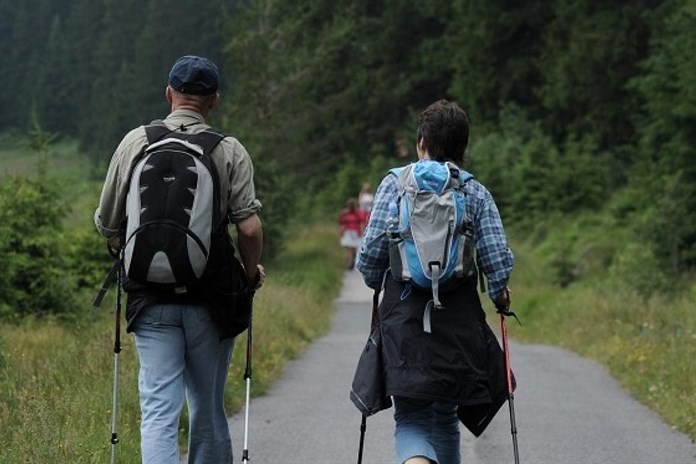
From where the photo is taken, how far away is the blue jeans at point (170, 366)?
6.10 meters

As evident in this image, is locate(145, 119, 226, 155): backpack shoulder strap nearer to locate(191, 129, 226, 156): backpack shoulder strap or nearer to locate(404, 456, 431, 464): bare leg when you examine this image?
locate(191, 129, 226, 156): backpack shoulder strap

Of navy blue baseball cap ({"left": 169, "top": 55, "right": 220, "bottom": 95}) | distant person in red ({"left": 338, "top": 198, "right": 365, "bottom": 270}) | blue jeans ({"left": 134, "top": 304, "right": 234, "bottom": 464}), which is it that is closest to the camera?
blue jeans ({"left": 134, "top": 304, "right": 234, "bottom": 464})

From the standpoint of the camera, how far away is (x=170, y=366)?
20.2ft

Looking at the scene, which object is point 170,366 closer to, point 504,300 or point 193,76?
point 193,76

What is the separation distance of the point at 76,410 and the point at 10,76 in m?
25.2

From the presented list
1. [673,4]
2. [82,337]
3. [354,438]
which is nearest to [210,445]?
[354,438]

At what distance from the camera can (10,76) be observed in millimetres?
32781

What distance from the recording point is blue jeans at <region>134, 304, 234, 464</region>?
20.0 feet

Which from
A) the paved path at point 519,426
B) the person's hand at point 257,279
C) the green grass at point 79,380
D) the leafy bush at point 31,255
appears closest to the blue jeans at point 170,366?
the person's hand at point 257,279

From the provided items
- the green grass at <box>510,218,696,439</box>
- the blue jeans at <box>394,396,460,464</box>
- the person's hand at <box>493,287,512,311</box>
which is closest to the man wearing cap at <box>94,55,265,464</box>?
the blue jeans at <box>394,396,460,464</box>

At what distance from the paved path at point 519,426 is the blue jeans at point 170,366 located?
10.1 ft

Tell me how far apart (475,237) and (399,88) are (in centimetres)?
4892

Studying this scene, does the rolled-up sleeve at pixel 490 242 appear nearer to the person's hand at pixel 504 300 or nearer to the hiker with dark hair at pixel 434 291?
the hiker with dark hair at pixel 434 291

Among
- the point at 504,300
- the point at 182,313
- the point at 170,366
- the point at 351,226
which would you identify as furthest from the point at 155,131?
the point at 351,226
